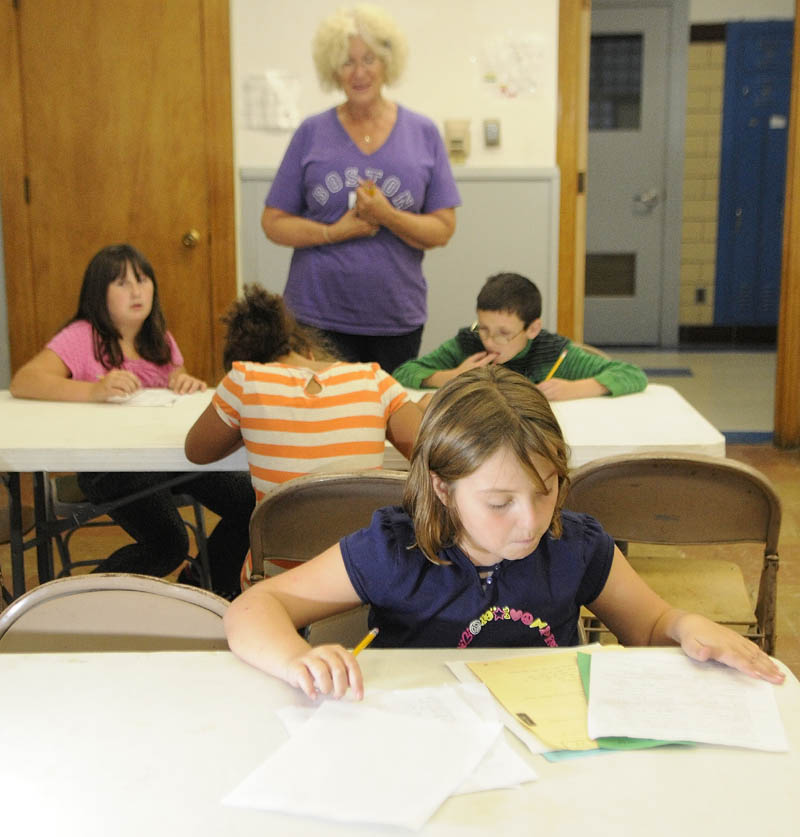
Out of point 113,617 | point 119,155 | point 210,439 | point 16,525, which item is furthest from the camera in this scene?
point 119,155

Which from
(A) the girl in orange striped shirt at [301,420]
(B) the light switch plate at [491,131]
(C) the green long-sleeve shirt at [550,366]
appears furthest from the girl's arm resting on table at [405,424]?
(B) the light switch plate at [491,131]

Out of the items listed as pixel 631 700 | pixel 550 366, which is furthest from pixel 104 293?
pixel 631 700

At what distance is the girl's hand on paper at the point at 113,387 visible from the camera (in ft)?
9.11

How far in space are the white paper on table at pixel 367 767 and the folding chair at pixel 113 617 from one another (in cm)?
30

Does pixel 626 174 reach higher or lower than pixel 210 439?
higher

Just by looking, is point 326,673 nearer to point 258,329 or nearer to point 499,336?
point 258,329

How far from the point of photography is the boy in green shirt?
2.83m

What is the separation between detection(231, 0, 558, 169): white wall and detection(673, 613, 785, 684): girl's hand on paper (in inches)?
151

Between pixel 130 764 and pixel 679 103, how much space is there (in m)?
7.84

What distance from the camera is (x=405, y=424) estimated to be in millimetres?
2256

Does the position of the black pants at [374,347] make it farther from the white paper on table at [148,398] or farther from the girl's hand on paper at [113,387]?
the girl's hand on paper at [113,387]

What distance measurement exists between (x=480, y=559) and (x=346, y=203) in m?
2.17

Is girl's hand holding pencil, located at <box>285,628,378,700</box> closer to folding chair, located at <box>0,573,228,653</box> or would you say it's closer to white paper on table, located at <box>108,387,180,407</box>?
folding chair, located at <box>0,573,228,653</box>

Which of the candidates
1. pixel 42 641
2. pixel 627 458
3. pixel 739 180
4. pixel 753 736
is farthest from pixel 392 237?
pixel 739 180
